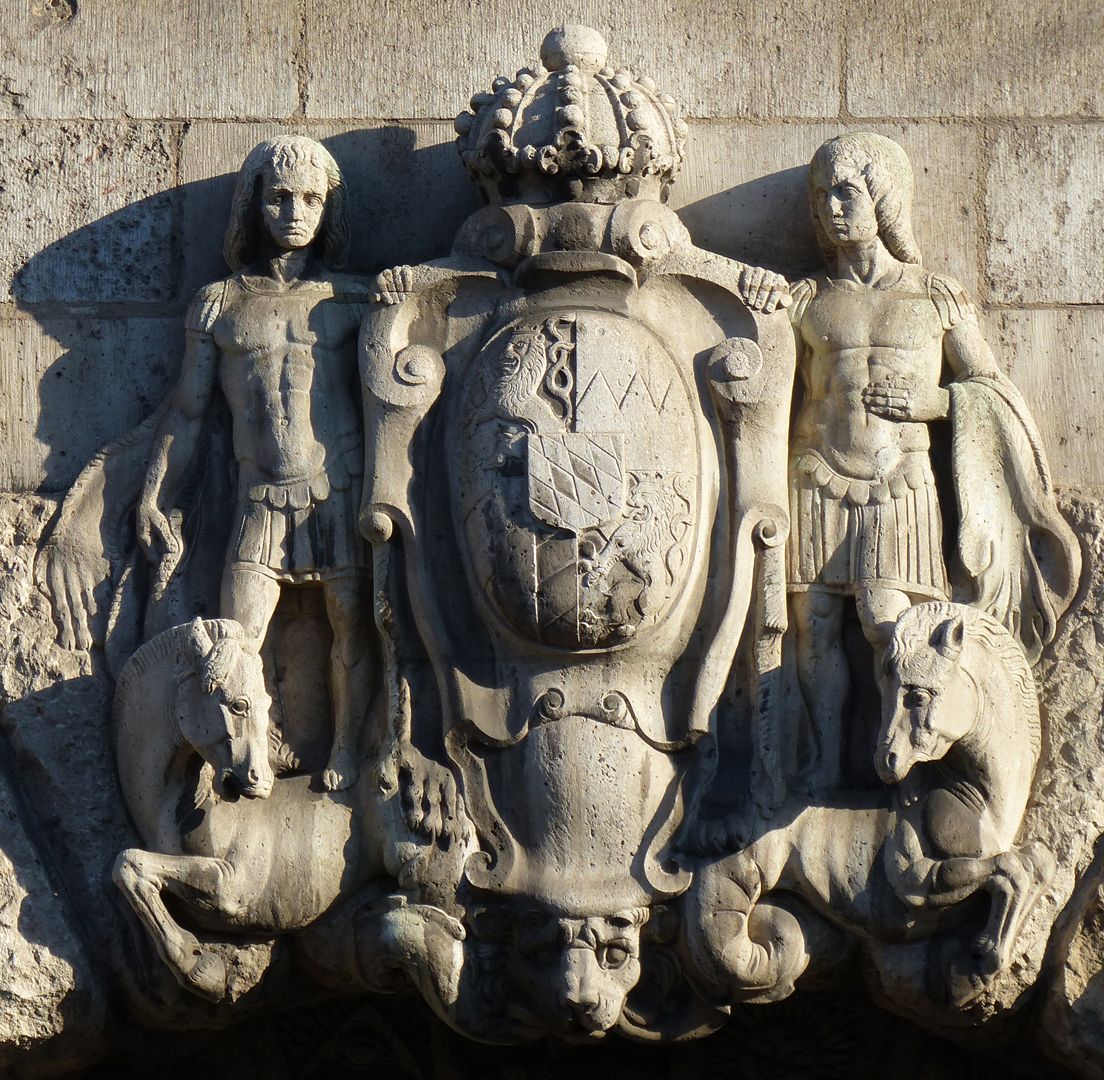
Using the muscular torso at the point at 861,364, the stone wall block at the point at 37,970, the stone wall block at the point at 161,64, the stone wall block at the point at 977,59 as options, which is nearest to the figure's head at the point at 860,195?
the muscular torso at the point at 861,364

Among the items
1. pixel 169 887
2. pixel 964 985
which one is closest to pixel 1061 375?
A: pixel 964 985

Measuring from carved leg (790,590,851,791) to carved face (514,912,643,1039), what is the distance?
800mm

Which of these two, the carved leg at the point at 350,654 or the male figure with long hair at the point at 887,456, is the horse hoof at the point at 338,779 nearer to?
the carved leg at the point at 350,654

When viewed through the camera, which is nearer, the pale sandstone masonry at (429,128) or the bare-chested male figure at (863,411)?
the bare-chested male figure at (863,411)

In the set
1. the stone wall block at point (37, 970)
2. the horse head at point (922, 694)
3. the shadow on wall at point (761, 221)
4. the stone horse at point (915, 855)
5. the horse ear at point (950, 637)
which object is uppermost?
the shadow on wall at point (761, 221)

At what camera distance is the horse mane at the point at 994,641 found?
861 centimetres

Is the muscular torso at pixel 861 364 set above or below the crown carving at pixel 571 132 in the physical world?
below

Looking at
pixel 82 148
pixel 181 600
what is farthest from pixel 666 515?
pixel 82 148

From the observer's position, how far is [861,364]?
907 cm

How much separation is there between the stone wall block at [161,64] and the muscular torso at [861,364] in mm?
1868

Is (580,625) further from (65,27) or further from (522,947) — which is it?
(65,27)

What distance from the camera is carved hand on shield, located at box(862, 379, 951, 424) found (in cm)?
903

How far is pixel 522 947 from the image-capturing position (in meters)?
8.66

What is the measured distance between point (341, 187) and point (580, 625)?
169 cm
